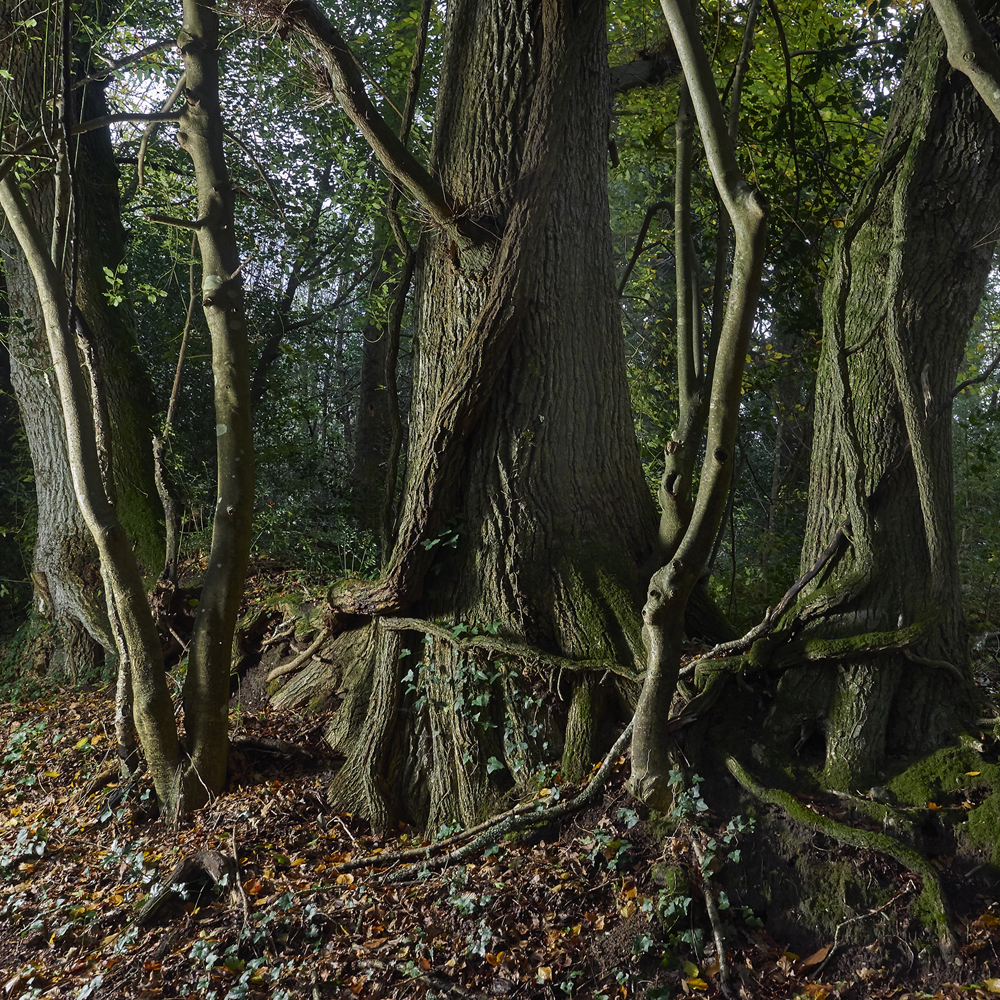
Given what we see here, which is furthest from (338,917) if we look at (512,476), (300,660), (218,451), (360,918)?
(218,451)

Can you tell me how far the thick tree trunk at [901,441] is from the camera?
326 cm

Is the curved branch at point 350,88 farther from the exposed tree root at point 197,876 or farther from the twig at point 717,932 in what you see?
the exposed tree root at point 197,876

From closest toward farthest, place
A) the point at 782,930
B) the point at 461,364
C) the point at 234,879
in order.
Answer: the point at 782,930 → the point at 234,879 → the point at 461,364

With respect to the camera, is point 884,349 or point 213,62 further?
point 213,62

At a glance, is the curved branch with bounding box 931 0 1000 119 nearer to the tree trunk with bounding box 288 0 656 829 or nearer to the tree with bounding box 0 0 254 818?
the tree trunk with bounding box 288 0 656 829

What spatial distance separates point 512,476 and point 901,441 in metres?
1.90

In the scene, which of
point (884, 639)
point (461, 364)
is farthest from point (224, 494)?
point (884, 639)

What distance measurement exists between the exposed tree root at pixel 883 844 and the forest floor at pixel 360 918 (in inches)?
3.3

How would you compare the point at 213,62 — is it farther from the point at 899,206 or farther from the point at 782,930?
the point at 782,930

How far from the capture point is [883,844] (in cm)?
296

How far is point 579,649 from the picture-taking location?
392cm

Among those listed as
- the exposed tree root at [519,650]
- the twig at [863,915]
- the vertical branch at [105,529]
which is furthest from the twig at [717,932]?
the vertical branch at [105,529]

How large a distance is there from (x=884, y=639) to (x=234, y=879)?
3310mm

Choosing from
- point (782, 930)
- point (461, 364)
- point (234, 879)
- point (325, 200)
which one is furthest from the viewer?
point (325, 200)
